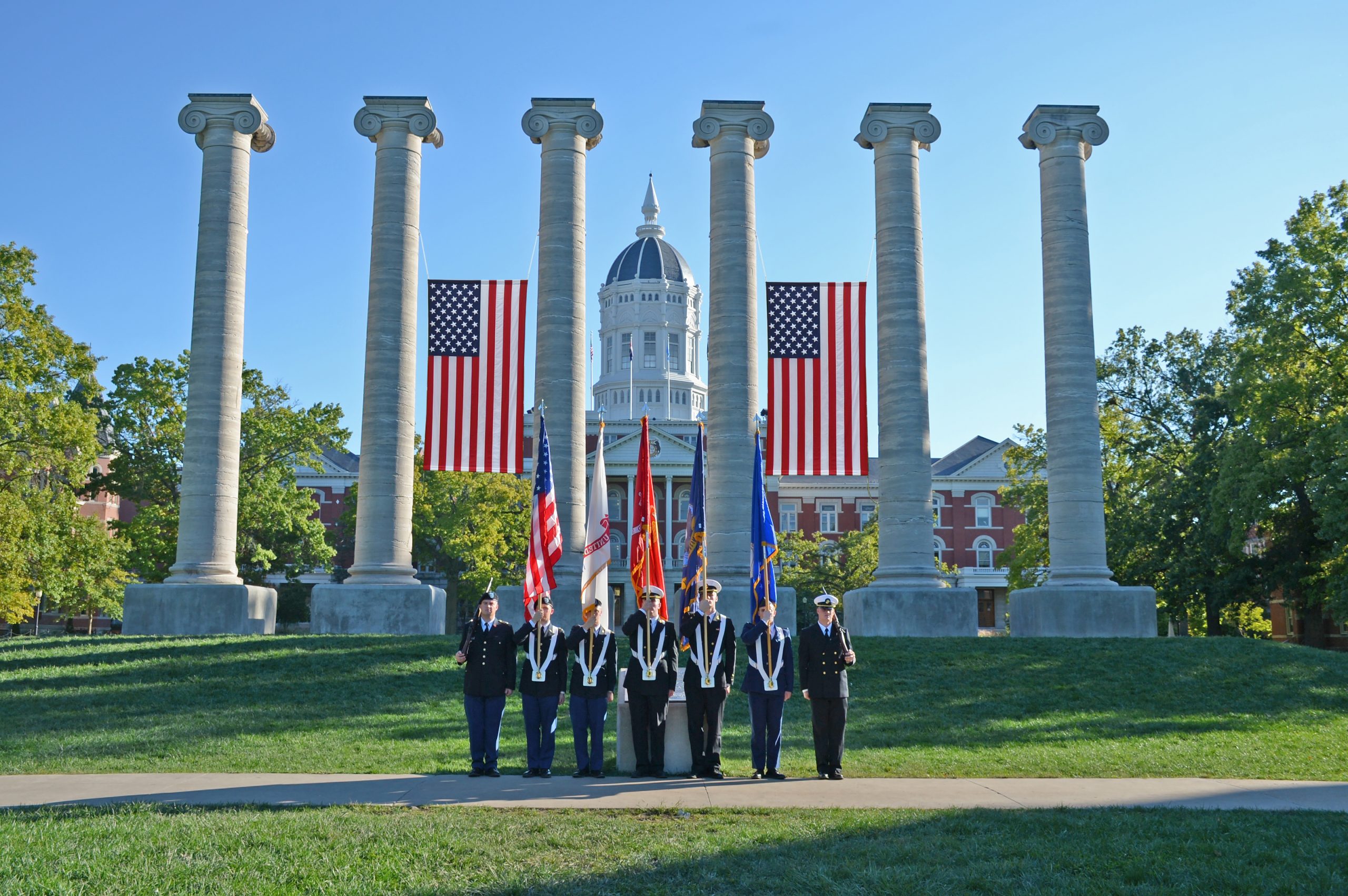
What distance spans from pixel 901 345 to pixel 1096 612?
823 centimetres

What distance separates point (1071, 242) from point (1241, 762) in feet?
57.5

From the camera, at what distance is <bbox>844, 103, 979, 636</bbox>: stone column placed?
1185 inches

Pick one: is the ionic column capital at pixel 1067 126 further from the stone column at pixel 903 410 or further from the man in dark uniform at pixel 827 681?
the man in dark uniform at pixel 827 681

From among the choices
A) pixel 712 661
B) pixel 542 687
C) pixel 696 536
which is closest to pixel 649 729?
pixel 712 661

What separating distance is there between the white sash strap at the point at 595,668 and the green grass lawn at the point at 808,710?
1.61 m

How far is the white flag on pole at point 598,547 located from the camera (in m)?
18.1

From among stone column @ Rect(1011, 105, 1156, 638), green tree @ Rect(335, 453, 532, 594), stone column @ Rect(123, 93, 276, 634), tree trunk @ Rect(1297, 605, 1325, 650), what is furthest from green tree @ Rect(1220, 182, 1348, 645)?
green tree @ Rect(335, 453, 532, 594)

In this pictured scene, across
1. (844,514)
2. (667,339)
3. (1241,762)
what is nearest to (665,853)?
(1241,762)

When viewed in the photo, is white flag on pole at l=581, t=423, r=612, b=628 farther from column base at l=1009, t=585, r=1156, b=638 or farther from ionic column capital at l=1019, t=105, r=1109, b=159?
ionic column capital at l=1019, t=105, r=1109, b=159

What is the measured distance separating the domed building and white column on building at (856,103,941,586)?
77.7 m

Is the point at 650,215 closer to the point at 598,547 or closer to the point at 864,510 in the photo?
the point at 864,510

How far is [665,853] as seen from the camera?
959 centimetres

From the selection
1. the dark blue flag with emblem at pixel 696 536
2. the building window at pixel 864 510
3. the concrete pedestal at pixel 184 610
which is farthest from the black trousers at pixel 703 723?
the building window at pixel 864 510

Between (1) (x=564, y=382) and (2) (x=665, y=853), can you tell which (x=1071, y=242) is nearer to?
(1) (x=564, y=382)
